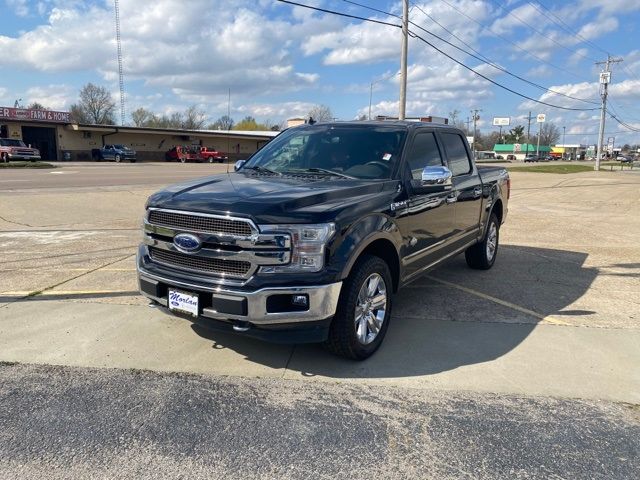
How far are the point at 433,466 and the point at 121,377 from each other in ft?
7.63

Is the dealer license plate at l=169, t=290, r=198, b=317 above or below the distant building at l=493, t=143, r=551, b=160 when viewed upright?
below

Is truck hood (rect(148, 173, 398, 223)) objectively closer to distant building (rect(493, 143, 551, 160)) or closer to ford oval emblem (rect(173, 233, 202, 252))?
ford oval emblem (rect(173, 233, 202, 252))

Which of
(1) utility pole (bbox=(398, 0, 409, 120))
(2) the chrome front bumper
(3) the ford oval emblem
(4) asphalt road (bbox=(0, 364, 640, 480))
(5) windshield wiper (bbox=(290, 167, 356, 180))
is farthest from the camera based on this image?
(1) utility pole (bbox=(398, 0, 409, 120))

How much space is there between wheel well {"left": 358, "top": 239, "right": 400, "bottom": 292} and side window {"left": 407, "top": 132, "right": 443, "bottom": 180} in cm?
83

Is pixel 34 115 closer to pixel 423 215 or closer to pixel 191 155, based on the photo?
pixel 191 155

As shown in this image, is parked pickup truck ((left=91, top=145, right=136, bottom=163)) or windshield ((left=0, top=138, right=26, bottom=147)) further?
parked pickup truck ((left=91, top=145, right=136, bottom=163))

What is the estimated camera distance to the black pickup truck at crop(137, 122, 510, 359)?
3.57m

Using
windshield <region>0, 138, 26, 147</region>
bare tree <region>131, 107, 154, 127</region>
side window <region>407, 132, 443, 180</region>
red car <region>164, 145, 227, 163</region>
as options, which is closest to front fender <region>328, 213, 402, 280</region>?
side window <region>407, 132, 443, 180</region>

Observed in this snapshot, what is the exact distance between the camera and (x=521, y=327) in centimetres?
503

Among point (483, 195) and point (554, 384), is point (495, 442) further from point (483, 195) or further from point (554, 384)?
Answer: point (483, 195)

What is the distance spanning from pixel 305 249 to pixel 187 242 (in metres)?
0.91

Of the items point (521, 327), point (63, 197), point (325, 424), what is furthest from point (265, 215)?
point (63, 197)

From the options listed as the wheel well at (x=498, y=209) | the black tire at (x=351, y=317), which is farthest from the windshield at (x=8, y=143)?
the black tire at (x=351, y=317)

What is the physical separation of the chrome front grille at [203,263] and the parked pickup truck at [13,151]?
134ft
